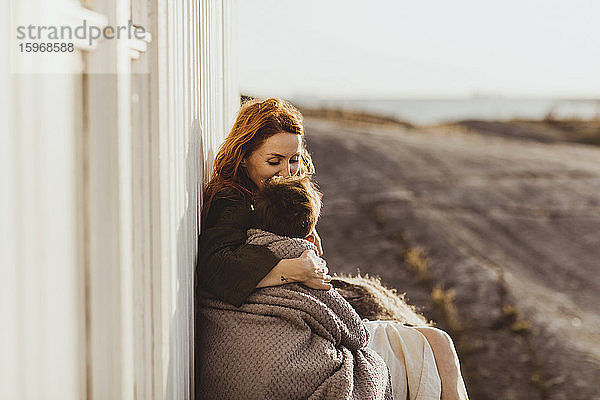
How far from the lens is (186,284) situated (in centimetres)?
195

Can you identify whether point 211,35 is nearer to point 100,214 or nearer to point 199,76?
point 199,76

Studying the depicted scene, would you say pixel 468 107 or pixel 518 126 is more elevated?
pixel 468 107

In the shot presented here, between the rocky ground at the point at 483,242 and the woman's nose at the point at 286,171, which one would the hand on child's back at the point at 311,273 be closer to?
the woman's nose at the point at 286,171

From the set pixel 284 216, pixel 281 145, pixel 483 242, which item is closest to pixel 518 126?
pixel 483 242

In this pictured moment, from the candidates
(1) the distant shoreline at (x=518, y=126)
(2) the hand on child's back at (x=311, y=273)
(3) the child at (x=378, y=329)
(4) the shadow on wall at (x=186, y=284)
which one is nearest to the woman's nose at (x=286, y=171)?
(3) the child at (x=378, y=329)

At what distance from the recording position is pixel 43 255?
105 cm

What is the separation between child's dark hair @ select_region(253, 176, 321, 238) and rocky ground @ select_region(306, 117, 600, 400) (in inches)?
189

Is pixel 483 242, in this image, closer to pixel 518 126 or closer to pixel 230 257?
pixel 518 126

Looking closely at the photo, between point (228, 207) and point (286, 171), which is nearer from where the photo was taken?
point (228, 207)

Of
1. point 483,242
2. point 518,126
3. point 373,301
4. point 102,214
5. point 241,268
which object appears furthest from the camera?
point 518,126

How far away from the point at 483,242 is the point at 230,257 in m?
6.09

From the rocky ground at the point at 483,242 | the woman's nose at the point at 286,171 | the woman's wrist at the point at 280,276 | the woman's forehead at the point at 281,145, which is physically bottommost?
the rocky ground at the point at 483,242

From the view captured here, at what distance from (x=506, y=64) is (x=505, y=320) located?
1015cm

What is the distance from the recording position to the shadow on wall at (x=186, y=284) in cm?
176
